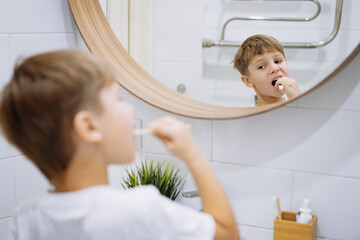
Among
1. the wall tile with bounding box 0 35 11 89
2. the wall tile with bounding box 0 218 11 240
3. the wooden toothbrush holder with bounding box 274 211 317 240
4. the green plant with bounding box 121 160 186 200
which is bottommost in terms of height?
the wall tile with bounding box 0 218 11 240

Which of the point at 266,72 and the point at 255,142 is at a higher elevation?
the point at 266,72

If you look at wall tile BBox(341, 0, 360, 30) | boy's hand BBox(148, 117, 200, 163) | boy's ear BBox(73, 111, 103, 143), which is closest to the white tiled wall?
wall tile BBox(341, 0, 360, 30)

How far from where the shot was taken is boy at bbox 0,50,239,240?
28.9 inches

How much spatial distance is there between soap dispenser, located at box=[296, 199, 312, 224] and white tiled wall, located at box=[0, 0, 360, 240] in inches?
1.1

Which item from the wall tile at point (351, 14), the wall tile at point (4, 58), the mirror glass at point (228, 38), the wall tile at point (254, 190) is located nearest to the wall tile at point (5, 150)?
the wall tile at point (4, 58)

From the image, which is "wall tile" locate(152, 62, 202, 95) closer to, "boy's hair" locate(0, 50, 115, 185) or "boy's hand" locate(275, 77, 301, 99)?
"boy's hand" locate(275, 77, 301, 99)

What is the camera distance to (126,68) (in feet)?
4.31

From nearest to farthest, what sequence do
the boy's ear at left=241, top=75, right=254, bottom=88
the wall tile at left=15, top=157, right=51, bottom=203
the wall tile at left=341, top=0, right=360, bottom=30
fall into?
the wall tile at left=341, top=0, right=360, bottom=30, the boy's ear at left=241, top=75, right=254, bottom=88, the wall tile at left=15, top=157, right=51, bottom=203

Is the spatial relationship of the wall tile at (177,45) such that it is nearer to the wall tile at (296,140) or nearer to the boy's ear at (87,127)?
the wall tile at (296,140)

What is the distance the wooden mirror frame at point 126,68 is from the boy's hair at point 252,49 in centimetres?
11

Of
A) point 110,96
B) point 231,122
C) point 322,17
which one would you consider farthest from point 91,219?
point 322,17

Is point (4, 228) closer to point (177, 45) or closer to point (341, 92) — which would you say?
point (177, 45)

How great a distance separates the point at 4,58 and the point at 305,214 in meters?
0.81

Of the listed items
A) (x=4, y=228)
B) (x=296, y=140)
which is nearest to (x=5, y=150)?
(x=4, y=228)
